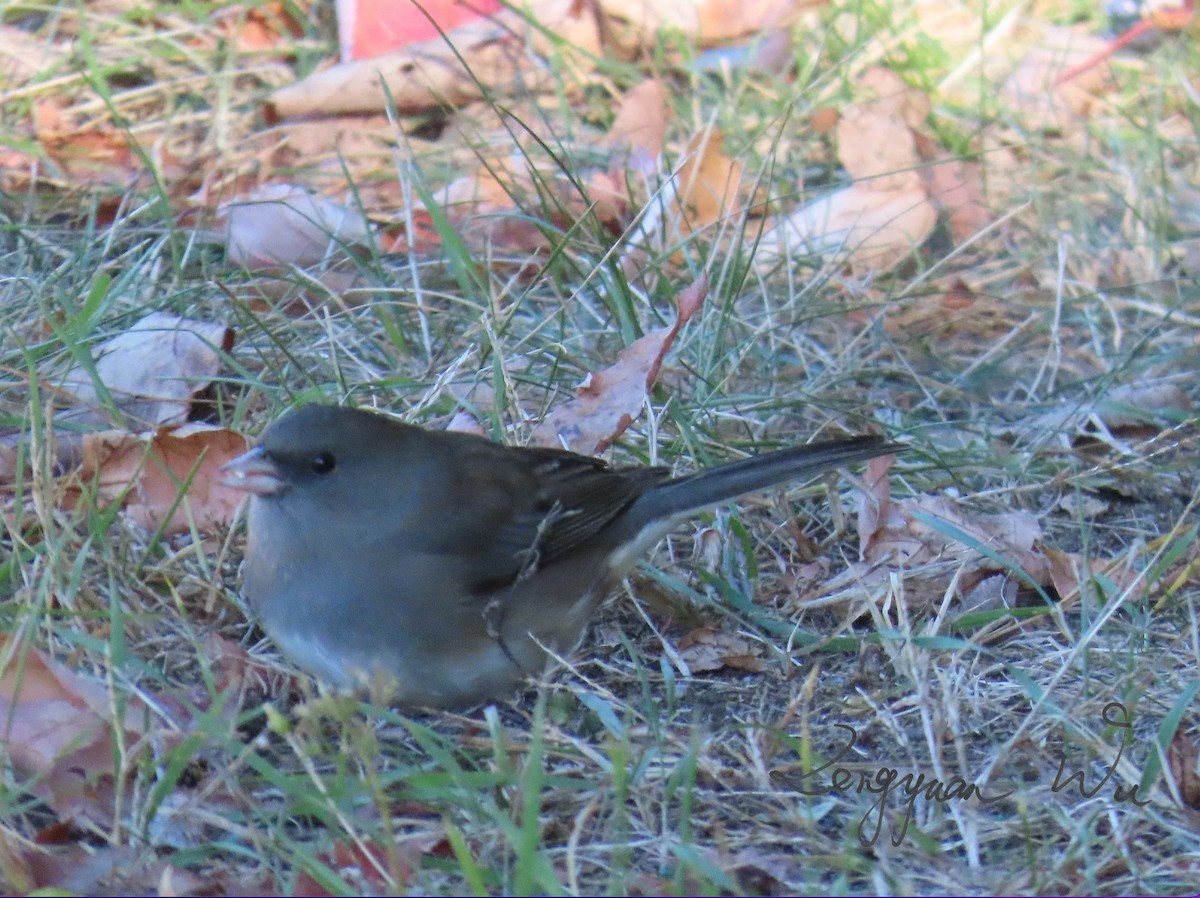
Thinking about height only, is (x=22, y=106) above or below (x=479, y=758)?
above

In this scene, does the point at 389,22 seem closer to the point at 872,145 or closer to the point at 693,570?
the point at 872,145

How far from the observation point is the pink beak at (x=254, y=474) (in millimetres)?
2373

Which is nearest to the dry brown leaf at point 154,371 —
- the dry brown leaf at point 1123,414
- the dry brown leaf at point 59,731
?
the dry brown leaf at point 59,731

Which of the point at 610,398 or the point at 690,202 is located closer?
the point at 610,398

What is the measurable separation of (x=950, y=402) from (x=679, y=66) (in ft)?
6.42

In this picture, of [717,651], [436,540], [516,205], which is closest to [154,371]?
[436,540]

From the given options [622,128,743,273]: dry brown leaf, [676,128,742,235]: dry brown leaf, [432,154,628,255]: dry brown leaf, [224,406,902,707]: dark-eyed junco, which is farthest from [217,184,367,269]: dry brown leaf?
[224,406,902,707]: dark-eyed junco

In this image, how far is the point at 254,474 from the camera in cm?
238

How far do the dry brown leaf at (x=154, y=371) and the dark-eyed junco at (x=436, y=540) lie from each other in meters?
0.60

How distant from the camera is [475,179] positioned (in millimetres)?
3949

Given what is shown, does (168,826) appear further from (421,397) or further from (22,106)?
(22,106)

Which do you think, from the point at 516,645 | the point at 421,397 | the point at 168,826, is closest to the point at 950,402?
the point at 421,397

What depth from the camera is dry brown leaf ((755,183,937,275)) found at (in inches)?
152

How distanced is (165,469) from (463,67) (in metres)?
2.34
